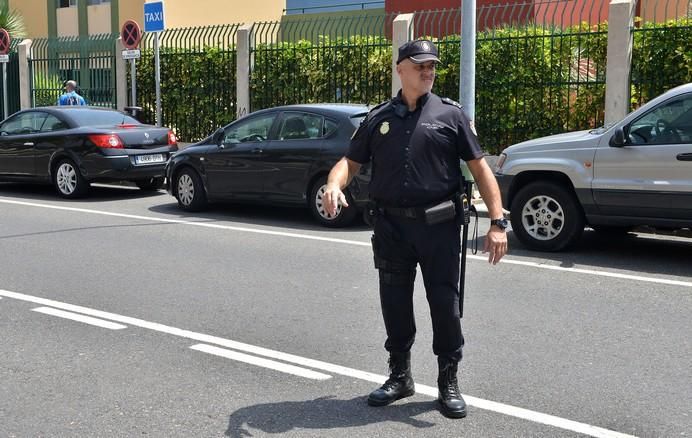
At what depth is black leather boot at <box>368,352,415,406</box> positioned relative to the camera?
186 inches

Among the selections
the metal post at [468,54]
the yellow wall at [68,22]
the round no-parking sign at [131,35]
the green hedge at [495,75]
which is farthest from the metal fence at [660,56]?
the yellow wall at [68,22]

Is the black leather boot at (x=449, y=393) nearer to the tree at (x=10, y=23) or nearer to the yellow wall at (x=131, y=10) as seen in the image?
the tree at (x=10, y=23)

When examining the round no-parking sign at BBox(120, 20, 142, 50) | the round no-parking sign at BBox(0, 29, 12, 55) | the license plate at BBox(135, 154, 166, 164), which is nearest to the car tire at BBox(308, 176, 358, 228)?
the license plate at BBox(135, 154, 166, 164)

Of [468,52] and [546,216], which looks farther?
[468,52]

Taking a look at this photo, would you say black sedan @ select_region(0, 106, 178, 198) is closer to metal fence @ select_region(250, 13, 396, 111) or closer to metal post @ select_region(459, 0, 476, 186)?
metal fence @ select_region(250, 13, 396, 111)

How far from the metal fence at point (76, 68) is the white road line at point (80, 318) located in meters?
14.5

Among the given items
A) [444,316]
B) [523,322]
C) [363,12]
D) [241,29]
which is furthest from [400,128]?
[363,12]

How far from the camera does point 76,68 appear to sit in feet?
70.3

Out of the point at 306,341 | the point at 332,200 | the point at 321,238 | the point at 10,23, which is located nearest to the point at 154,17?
the point at 321,238

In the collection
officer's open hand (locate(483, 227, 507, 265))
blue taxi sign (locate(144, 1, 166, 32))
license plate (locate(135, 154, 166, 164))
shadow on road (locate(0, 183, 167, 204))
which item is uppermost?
blue taxi sign (locate(144, 1, 166, 32))

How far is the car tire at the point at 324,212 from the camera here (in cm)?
1074

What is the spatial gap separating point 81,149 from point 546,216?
24.8ft

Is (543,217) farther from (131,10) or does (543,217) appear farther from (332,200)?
(131,10)

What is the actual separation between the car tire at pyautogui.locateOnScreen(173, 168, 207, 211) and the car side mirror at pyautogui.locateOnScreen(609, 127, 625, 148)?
223 inches
